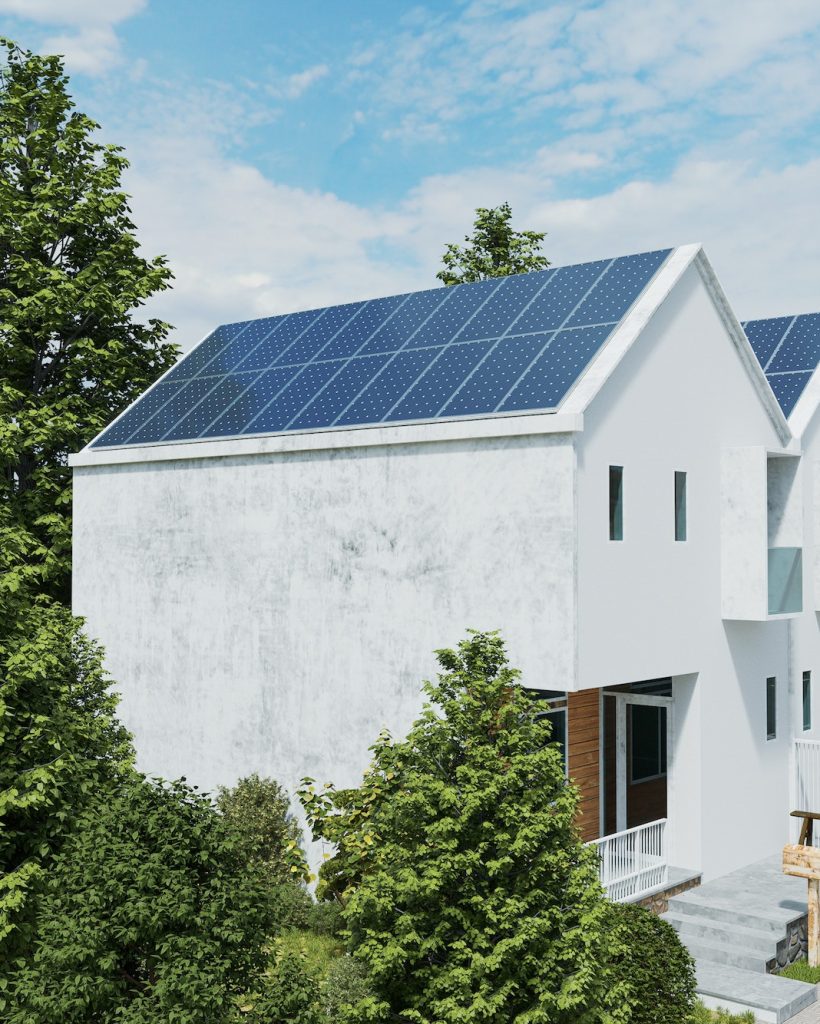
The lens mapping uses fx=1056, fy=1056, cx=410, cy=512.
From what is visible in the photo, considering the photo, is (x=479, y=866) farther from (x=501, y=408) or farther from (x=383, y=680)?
(x=501, y=408)

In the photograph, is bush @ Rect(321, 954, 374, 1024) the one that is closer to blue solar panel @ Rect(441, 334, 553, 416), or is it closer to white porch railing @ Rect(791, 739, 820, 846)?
blue solar panel @ Rect(441, 334, 553, 416)

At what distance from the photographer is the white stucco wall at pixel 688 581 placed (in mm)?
16844

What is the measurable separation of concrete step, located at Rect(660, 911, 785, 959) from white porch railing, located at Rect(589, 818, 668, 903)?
2.50ft

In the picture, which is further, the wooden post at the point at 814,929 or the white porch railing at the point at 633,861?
the wooden post at the point at 814,929

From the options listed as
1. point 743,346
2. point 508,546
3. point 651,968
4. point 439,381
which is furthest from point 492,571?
point 743,346

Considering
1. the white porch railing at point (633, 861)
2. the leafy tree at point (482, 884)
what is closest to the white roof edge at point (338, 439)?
the leafy tree at point (482, 884)

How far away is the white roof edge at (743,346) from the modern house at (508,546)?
0.19 feet

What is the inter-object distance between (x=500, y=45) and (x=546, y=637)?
10.4 m

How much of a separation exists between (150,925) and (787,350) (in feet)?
70.1

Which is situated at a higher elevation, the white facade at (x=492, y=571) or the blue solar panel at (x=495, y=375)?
the blue solar panel at (x=495, y=375)

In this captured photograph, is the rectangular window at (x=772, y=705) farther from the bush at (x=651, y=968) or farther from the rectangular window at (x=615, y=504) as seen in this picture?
the bush at (x=651, y=968)

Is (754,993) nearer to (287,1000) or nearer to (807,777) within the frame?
(807,777)

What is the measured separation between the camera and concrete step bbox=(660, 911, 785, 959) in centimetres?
1733

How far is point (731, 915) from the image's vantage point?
17.8 meters
